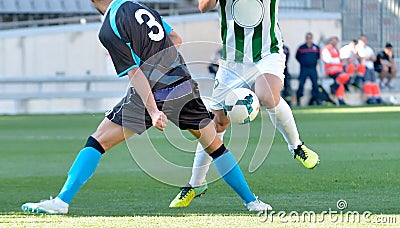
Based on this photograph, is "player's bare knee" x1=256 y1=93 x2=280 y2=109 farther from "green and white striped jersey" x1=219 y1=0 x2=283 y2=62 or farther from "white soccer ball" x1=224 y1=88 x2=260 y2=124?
"green and white striped jersey" x1=219 y1=0 x2=283 y2=62

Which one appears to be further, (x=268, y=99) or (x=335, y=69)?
(x=335, y=69)

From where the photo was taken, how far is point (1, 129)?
20812 millimetres

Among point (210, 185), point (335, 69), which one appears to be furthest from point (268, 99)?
point (335, 69)

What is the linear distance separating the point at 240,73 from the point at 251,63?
124 millimetres

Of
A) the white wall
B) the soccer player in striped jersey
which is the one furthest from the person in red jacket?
the soccer player in striped jersey

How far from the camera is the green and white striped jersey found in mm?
8805

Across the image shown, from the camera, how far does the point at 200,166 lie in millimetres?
8578

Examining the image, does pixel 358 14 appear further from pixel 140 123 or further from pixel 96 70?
pixel 140 123

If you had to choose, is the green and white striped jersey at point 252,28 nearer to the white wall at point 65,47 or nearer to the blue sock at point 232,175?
the blue sock at point 232,175

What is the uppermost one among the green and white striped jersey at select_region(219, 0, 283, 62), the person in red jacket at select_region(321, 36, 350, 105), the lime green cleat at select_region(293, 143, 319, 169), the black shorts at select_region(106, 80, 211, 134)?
the green and white striped jersey at select_region(219, 0, 283, 62)

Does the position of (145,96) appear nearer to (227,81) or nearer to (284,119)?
(227,81)

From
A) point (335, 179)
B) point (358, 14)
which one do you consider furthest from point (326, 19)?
point (335, 179)

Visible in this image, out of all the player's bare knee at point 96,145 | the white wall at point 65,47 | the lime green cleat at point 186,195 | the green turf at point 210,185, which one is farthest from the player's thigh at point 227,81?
the white wall at point 65,47

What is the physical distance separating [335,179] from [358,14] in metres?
27.5
